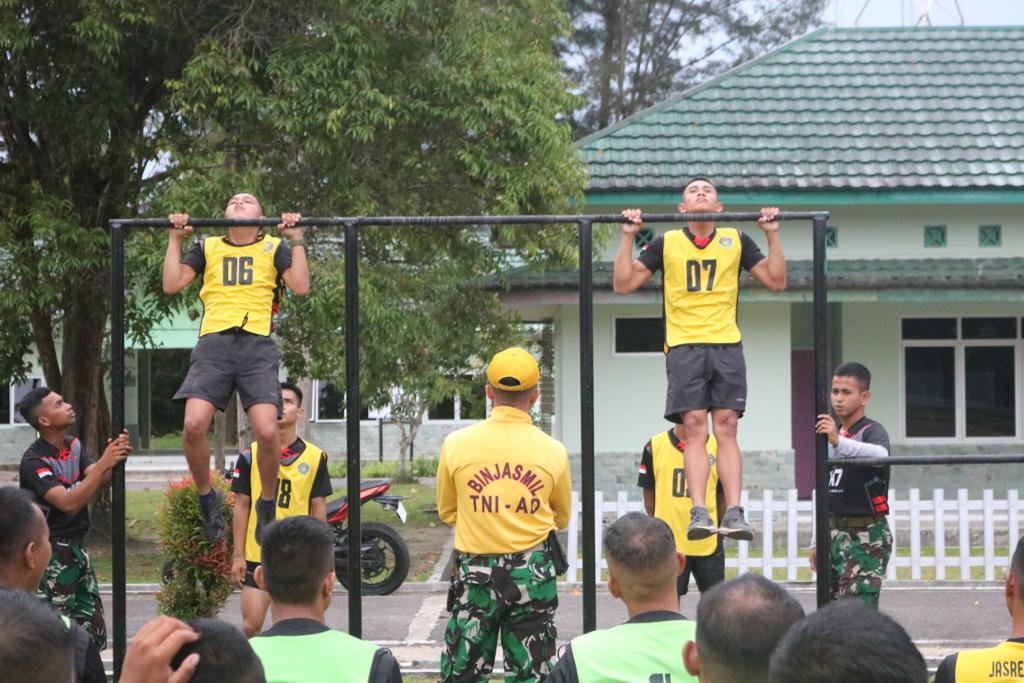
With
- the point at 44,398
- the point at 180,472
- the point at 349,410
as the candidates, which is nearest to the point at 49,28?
the point at 44,398

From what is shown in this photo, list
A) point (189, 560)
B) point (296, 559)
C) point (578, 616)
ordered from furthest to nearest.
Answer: point (578, 616) < point (189, 560) < point (296, 559)

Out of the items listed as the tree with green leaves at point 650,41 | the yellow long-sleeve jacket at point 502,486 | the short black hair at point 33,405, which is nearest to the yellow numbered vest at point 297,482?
the short black hair at point 33,405

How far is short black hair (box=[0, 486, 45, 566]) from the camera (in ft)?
13.0

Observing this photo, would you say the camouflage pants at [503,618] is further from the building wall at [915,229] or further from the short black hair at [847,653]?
the building wall at [915,229]

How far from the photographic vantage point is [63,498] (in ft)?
20.7

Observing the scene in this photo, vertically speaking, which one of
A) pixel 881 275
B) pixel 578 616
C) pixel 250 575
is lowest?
pixel 578 616

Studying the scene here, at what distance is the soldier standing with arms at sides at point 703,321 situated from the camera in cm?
604

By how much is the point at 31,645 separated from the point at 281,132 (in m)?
9.18

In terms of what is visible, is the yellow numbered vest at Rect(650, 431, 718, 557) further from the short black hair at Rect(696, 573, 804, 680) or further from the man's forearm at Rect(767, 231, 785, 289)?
the short black hair at Rect(696, 573, 804, 680)

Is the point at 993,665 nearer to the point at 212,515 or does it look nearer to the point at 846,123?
the point at 212,515

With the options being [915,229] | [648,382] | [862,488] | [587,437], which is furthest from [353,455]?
[915,229]

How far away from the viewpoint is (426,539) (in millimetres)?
15883

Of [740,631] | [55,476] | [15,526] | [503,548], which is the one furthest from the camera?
[55,476]

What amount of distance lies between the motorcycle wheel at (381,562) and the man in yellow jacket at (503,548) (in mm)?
6282
